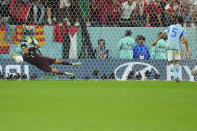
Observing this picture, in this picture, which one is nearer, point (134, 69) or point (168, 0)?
point (134, 69)

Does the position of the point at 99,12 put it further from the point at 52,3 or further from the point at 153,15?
the point at 153,15

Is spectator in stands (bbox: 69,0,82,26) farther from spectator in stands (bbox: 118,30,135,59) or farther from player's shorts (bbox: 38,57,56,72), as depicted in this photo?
player's shorts (bbox: 38,57,56,72)

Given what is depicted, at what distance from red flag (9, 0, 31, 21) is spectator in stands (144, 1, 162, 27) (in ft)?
12.2

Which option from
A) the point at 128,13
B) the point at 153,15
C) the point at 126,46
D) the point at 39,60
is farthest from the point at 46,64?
the point at 153,15

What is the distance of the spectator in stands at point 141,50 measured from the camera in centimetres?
1565

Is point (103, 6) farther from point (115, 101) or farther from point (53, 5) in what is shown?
point (115, 101)

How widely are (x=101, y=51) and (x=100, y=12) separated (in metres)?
1.29

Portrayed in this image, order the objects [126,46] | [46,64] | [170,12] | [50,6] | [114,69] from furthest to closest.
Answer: [170,12], [50,6], [126,46], [114,69], [46,64]

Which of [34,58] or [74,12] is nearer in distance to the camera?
[34,58]

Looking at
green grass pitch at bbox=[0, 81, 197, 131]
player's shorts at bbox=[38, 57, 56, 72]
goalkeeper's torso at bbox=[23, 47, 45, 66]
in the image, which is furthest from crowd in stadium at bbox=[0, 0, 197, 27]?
green grass pitch at bbox=[0, 81, 197, 131]

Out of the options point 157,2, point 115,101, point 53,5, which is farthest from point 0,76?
point 115,101

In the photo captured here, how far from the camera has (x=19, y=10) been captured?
15750 millimetres

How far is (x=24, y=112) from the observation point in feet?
19.1

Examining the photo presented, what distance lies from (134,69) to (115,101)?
8.12m
